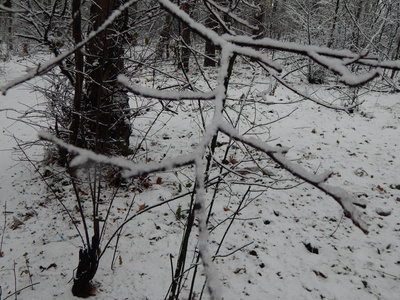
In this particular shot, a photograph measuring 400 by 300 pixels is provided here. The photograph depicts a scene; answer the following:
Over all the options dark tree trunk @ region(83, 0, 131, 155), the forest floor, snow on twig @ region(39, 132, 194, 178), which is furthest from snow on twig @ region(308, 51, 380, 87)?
dark tree trunk @ region(83, 0, 131, 155)

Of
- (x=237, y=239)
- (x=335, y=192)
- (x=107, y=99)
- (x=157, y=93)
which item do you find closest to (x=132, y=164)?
(x=157, y=93)

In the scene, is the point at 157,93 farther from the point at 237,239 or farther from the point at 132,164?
the point at 237,239

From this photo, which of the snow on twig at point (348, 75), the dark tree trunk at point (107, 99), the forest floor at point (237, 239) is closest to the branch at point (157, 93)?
the snow on twig at point (348, 75)

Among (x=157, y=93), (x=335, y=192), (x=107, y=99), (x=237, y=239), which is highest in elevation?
(x=157, y=93)

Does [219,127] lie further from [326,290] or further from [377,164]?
[377,164]

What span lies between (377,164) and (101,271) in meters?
4.77

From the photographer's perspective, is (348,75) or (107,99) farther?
(107,99)

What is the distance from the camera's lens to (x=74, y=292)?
6.91 ft

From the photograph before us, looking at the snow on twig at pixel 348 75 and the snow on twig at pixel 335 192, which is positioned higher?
the snow on twig at pixel 348 75

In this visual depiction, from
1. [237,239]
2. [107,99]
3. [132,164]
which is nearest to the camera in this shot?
[132,164]

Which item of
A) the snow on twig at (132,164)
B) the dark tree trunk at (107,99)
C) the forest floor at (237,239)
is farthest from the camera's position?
the dark tree trunk at (107,99)

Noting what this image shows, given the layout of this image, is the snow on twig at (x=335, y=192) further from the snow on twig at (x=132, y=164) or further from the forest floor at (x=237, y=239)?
the forest floor at (x=237, y=239)

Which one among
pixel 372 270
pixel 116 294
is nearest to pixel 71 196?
pixel 116 294

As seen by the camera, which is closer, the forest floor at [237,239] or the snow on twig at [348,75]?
the snow on twig at [348,75]
